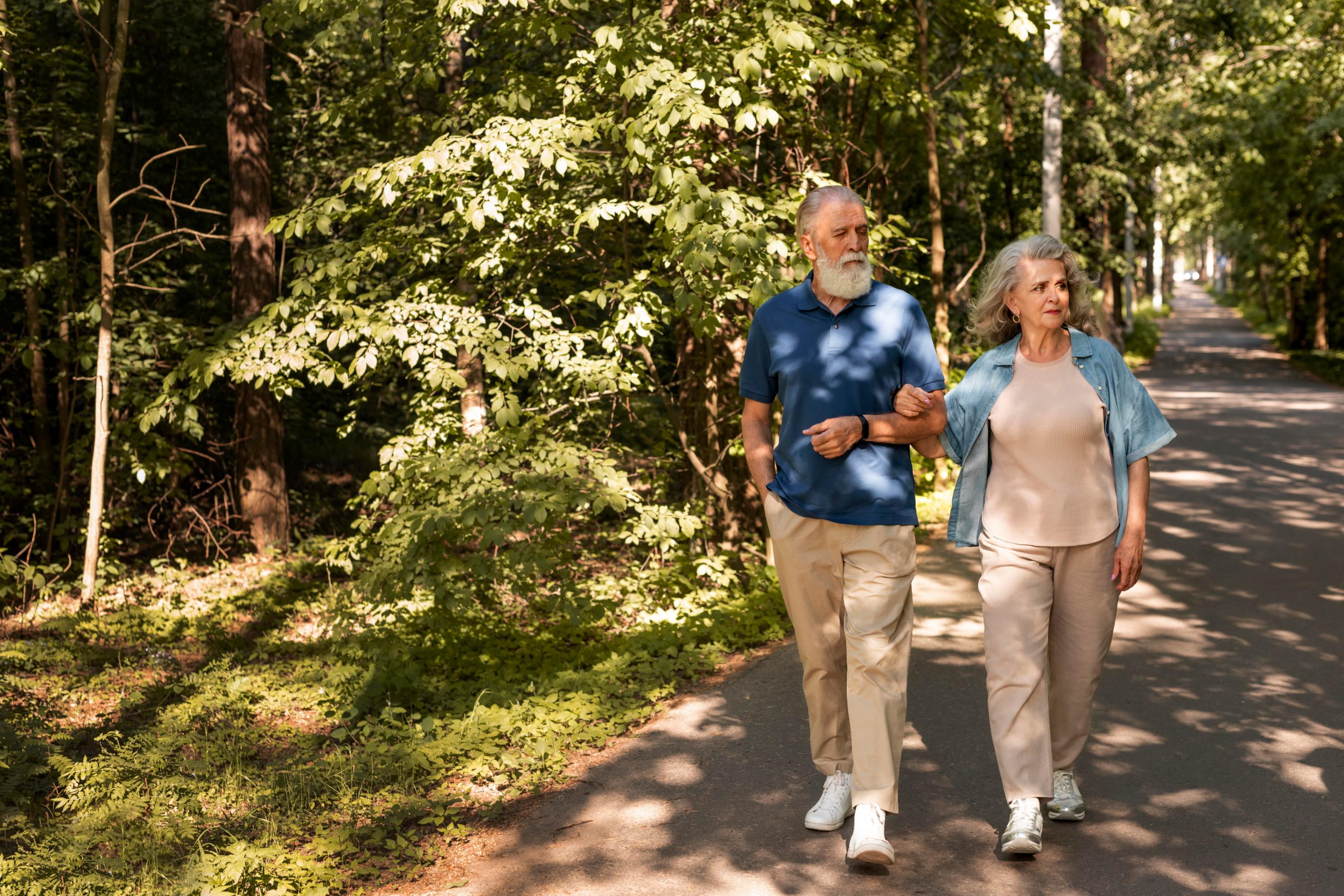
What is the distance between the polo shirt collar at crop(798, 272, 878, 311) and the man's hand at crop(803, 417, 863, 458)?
395mm

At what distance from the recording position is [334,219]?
7.18 meters

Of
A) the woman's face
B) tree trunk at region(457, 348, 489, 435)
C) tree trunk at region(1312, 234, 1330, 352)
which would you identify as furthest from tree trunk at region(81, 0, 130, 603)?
tree trunk at region(1312, 234, 1330, 352)

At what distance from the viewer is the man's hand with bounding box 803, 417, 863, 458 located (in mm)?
3592

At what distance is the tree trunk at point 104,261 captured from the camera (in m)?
8.74

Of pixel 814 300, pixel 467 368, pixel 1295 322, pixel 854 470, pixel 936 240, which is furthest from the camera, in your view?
pixel 1295 322

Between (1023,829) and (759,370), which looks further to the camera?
(759,370)

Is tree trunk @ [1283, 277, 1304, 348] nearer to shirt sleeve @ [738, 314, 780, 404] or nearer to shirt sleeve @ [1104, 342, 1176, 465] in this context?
shirt sleeve @ [1104, 342, 1176, 465]

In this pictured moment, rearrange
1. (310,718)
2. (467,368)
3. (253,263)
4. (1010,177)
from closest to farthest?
(310,718), (467,368), (253,263), (1010,177)

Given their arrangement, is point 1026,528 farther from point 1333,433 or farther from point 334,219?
point 1333,433

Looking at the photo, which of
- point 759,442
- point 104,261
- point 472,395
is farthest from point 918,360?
point 104,261

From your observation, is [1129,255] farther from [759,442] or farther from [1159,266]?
[1159,266]

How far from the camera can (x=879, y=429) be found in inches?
144

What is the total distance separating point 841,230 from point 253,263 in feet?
29.8

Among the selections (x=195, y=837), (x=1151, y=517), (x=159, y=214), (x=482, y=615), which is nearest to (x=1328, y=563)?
(x=1151, y=517)
